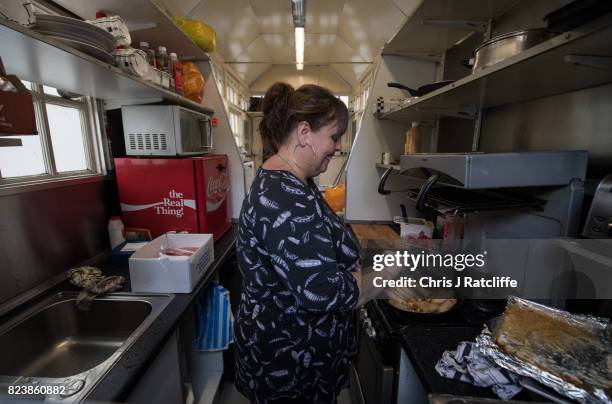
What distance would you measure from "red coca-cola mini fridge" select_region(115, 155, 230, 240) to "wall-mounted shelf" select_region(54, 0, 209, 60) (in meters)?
0.65

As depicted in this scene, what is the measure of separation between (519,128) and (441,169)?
63 centimetres

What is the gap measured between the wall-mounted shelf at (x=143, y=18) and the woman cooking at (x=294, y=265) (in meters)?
0.81

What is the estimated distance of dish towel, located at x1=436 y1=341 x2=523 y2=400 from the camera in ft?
2.16

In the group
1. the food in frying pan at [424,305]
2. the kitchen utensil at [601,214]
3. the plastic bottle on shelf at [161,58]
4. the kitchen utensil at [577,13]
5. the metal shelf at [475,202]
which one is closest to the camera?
the kitchen utensil at [577,13]

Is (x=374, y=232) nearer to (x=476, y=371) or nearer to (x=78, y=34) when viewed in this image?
(x=476, y=371)

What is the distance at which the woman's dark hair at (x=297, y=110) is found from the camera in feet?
2.76

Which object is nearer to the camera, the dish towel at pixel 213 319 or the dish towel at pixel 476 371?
the dish towel at pixel 476 371

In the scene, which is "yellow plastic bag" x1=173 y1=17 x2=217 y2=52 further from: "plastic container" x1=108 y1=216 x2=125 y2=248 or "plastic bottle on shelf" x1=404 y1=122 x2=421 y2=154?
"plastic bottle on shelf" x1=404 y1=122 x2=421 y2=154

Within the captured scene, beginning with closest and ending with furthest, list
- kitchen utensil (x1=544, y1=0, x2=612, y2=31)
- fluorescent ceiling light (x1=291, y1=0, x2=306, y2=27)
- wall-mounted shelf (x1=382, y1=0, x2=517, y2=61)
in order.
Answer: kitchen utensil (x1=544, y1=0, x2=612, y2=31)
wall-mounted shelf (x1=382, y1=0, x2=517, y2=61)
fluorescent ceiling light (x1=291, y1=0, x2=306, y2=27)

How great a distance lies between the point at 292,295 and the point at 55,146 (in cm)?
141

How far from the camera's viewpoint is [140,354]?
810 mm

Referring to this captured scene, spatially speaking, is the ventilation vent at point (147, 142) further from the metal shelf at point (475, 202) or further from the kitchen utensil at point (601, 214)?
the kitchen utensil at point (601, 214)

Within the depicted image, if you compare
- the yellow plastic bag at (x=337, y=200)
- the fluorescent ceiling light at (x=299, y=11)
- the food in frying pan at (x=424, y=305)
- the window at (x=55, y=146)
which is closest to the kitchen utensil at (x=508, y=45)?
the food in frying pan at (x=424, y=305)

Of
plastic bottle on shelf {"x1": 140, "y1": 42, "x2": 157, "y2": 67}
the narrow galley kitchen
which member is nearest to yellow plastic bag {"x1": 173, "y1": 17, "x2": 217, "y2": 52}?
the narrow galley kitchen
